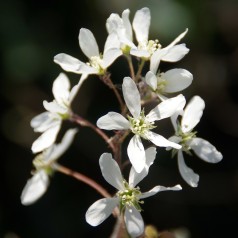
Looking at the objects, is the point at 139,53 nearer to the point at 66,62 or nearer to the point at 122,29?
the point at 122,29

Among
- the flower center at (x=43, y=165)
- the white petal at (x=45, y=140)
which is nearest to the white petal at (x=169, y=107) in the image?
the white petal at (x=45, y=140)

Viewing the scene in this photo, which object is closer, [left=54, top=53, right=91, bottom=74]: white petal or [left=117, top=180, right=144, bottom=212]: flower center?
[left=117, top=180, right=144, bottom=212]: flower center

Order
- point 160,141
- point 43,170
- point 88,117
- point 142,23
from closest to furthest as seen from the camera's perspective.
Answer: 1. point 160,141
2. point 142,23
3. point 43,170
4. point 88,117

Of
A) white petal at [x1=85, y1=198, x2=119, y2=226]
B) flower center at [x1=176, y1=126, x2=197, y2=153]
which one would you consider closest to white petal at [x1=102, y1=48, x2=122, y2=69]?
flower center at [x1=176, y1=126, x2=197, y2=153]

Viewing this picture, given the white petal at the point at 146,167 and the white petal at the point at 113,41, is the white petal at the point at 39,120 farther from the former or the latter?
the white petal at the point at 146,167

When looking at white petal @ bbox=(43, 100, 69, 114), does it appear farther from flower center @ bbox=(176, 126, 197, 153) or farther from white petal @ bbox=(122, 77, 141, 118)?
flower center @ bbox=(176, 126, 197, 153)

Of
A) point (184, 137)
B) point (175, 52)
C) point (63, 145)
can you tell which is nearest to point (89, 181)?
point (63, 145)
